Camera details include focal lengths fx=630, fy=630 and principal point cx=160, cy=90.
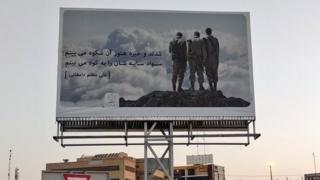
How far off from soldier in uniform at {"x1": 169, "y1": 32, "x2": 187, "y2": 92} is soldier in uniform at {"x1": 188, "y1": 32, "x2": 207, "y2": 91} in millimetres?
222

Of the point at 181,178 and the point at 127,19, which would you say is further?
the point at 181,178

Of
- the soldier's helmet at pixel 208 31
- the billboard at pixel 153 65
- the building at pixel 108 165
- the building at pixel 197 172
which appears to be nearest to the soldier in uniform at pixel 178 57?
the billboard at pixel 153 65

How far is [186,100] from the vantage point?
22.5 meters

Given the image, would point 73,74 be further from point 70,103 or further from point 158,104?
point 158,104

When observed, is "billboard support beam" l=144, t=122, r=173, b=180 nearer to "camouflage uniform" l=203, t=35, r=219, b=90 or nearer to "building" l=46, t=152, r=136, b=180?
"camouflage uniform" l=203, t=35, r=219, b=90

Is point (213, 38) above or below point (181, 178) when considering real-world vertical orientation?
above

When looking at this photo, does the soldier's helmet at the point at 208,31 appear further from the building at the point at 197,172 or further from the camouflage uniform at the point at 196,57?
the building at the point at 197,172

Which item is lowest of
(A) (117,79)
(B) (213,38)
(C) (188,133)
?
(C) (188,133)

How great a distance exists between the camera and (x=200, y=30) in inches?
914

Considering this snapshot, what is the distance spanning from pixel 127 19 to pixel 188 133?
4723 mm

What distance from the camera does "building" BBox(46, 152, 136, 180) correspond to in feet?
370

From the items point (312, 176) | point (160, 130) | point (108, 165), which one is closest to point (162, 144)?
point (160, 130)

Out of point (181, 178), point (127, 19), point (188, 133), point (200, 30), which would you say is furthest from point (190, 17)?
point (181, 178)

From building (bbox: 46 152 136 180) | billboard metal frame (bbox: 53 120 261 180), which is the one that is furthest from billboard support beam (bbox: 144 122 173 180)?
building (bbox: 46 152 136 180)
